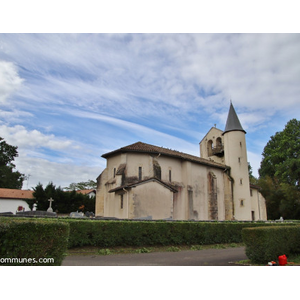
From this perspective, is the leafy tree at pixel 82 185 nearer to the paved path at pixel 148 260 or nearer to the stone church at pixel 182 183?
the stone church at pixel 182 183

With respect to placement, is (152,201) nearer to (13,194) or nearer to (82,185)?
(13,194)

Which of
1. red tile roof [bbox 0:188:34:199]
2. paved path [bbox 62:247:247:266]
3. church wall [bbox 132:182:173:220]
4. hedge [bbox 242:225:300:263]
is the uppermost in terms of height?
red tile roof [bbox 0:188:34:199]

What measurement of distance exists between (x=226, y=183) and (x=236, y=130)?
7277 millimetres

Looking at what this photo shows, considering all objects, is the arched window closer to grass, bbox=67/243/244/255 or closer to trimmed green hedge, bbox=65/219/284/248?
trimmed green hedge, bbox=65/219/284/248

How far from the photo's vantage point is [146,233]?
14.1 m

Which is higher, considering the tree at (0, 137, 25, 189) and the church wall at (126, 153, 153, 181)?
the tree at (0, 137, 25, 189)

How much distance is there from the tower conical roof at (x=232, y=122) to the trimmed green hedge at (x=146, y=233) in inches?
818

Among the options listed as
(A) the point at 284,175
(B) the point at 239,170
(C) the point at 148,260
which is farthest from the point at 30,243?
(A) the point at 284,175

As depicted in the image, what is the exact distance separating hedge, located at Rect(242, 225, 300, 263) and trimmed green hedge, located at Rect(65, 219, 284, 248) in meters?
6.05

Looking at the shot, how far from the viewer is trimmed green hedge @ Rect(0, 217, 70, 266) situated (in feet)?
18.0

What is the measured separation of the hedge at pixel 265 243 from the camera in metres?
8.92

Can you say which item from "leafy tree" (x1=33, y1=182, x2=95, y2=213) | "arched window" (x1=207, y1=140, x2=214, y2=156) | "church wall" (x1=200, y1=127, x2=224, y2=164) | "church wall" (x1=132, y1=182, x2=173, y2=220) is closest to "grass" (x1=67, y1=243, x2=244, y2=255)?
"church wall" (x1=132, y1=182, x2=173, y2=220)

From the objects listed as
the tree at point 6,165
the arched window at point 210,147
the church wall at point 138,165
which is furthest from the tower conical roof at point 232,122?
the tree at point 6,165

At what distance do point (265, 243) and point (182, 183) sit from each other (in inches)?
840
